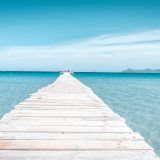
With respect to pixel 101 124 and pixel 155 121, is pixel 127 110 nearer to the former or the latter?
pixel 155 121

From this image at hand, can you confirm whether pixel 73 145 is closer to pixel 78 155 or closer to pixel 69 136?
pixel 78 155

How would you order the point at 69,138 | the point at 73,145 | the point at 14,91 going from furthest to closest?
the point at 14,91 → the point at 69,138 → the point at 73,145

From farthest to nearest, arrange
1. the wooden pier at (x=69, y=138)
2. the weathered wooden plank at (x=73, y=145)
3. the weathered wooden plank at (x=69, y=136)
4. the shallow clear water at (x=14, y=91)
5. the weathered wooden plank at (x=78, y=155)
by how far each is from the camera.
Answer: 1. the shallow clear water at (x=14, y=91)
2. the weathered wooden plank at (x=69, y=136)
3. the weathered wooden plank at (x=73, y=145)
4. the wooden pier at (x=69, y=138)
5. the weathered wooden plank at (x=78, y=155)

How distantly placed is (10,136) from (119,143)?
1612 mm

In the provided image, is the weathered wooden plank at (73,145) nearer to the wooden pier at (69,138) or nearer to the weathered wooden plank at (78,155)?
the wooden pier at (69,138)

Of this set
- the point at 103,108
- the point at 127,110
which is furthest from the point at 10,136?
the point at 127,110

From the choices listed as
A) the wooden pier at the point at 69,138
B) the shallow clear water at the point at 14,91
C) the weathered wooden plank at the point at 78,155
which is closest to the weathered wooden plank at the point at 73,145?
the wooden pier at the point at 69,138

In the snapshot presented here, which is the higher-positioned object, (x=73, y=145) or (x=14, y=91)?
(x=73, y=145)

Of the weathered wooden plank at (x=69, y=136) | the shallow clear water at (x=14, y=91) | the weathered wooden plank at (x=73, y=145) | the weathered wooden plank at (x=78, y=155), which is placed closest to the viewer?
the weathered wooden plank at (x=78, y=155)

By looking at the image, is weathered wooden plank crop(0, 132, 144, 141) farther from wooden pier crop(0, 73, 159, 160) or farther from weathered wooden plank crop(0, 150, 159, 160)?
weathered wooden plank crop(0, 150, 159, 160)

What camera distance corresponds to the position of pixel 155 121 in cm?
A: 1438

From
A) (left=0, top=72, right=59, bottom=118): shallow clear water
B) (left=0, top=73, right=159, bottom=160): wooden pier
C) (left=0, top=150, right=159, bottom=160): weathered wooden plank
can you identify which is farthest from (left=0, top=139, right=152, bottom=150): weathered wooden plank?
(left=0, top=72, right=59, bottom=118): shallow clear water

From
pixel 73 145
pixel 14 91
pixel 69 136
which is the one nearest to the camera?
pixel 73 145

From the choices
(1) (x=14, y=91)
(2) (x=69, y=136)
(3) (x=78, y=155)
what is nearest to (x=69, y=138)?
(2) (x=69, y=136)
